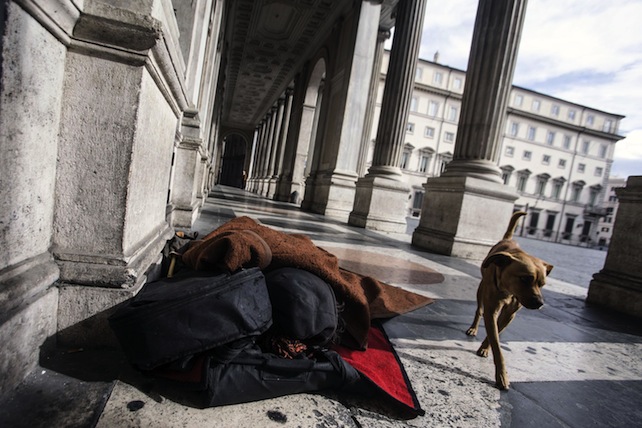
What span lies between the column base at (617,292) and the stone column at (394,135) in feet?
14.8

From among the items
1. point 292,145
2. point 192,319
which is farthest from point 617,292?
point 292,145

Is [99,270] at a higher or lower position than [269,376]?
higher

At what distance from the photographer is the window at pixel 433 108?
3772 cm

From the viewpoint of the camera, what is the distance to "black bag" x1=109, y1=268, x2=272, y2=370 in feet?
3.51

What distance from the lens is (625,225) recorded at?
3463 mm

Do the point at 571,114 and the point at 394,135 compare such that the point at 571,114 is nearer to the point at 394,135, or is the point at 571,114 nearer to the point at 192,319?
the point at 394,135

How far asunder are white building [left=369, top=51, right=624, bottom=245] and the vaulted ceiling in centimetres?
2372

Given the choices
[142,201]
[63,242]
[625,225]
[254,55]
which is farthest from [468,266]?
[254,55]

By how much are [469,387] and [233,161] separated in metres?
41.4

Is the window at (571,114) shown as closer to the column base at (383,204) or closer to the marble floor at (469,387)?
the column base at (383,204)

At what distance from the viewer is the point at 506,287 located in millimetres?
1509

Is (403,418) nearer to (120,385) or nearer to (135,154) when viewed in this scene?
(120,385)

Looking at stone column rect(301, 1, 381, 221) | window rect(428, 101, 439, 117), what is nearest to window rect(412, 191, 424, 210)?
window rect(428, 101, 439, 117)

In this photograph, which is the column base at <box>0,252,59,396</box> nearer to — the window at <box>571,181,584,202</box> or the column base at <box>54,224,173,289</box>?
the column base at <box>54,224,173,289</box>
